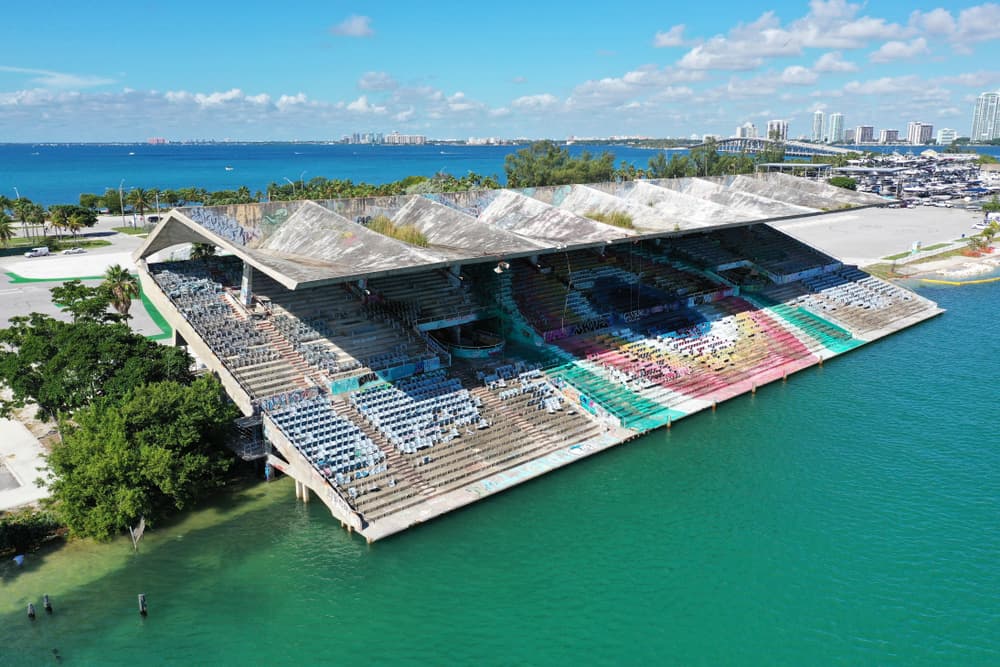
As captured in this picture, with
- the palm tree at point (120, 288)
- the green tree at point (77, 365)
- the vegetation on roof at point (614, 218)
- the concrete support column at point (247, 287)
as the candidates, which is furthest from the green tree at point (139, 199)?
the vegetation on roof at point (614, 218)

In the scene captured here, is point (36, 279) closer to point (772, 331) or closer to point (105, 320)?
point (105, 320)

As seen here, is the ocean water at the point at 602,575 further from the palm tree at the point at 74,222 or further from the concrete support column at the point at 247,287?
the palm tree at the point at 74,222

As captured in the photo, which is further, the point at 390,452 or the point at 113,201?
the point at 113,201

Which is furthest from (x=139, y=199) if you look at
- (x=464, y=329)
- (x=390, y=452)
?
(x=390, y=452)

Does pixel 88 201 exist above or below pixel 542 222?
above

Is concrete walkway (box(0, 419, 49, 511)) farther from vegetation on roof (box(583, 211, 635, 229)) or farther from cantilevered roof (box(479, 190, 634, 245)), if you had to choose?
vegetation on roof (box(583, 211, 635, 229))

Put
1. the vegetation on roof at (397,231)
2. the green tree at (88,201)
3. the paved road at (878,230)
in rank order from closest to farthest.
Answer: the vegetation on roof at (397,231)
the paved road at (878,230)
the green tree at (88,201)

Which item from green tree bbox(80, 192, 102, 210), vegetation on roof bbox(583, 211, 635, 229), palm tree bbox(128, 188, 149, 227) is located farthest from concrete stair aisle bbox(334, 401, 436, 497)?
green tree bbox(80, 192, 102, 210)

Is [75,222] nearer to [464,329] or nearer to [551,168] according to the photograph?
[464,329]
